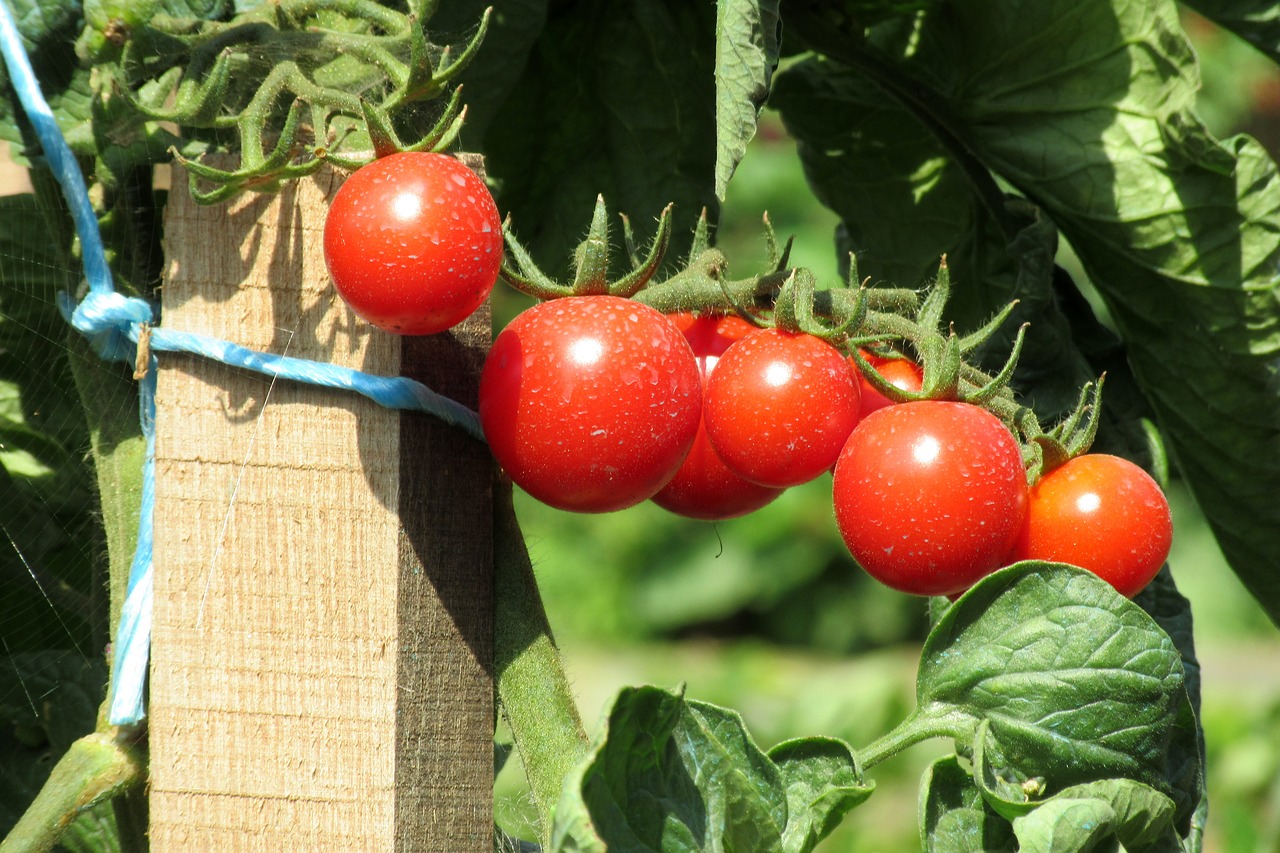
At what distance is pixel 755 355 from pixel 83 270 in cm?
39

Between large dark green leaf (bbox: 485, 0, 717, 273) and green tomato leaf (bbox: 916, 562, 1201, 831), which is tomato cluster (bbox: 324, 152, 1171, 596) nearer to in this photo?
green tomato leaf (bbox: 916, 562, 1201, 831)

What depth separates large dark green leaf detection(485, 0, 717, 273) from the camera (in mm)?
1056

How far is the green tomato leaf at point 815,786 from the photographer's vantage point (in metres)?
0.66

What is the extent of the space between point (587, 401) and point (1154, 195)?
0.55 metres

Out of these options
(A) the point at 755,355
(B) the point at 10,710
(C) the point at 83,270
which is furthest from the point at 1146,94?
(B) the point at 10,710

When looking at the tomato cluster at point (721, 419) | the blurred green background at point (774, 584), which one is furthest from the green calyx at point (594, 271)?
the blurred green background at point (774, 584)

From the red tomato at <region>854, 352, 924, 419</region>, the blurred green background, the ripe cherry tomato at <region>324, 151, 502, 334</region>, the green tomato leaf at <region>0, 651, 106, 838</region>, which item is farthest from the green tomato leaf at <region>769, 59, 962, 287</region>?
the blurred green background

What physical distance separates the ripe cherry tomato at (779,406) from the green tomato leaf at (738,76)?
95 mm

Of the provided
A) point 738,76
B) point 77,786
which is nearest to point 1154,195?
point 738,76

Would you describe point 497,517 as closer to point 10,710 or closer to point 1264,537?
point 10,710

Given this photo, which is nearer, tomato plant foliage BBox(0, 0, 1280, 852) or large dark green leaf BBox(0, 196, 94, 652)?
tomato plant foliage BBox(0, 0, 1280, 852)

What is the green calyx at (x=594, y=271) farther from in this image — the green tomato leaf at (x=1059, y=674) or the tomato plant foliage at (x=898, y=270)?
the green tomato leaf at (x=1059, y=674)

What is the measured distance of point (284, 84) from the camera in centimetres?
64

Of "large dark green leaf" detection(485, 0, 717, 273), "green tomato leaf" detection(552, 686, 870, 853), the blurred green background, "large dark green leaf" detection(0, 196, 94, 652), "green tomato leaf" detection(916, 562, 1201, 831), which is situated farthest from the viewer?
the blurred green background
